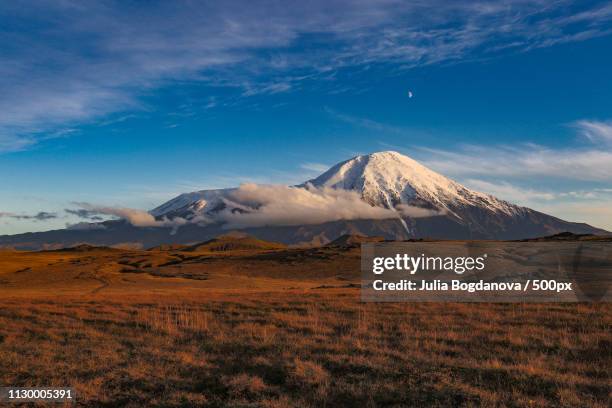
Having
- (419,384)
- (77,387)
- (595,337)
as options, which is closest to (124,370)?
(77,387)

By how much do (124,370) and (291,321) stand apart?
324 inches

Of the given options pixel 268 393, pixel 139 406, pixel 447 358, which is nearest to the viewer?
pixel 139 406

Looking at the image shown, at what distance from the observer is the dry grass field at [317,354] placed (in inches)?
412

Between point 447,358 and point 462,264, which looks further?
point 462,264

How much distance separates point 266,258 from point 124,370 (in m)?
93.2

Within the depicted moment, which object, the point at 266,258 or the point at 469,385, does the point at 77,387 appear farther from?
the point at 266,258

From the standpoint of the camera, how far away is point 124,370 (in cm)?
1216

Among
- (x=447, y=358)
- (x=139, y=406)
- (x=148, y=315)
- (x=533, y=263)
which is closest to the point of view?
(x=139, y=406)

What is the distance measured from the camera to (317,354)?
1372 cm

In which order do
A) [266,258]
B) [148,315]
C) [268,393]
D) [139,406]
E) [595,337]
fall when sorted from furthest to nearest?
[266,258] → [148,315] → [595,337] → [268,393] → [139,406]

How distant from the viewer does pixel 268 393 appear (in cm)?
1070

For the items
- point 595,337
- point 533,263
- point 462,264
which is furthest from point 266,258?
point 595,337

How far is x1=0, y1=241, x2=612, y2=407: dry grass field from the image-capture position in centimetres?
1045

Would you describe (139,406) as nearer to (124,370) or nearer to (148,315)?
(124,370)
